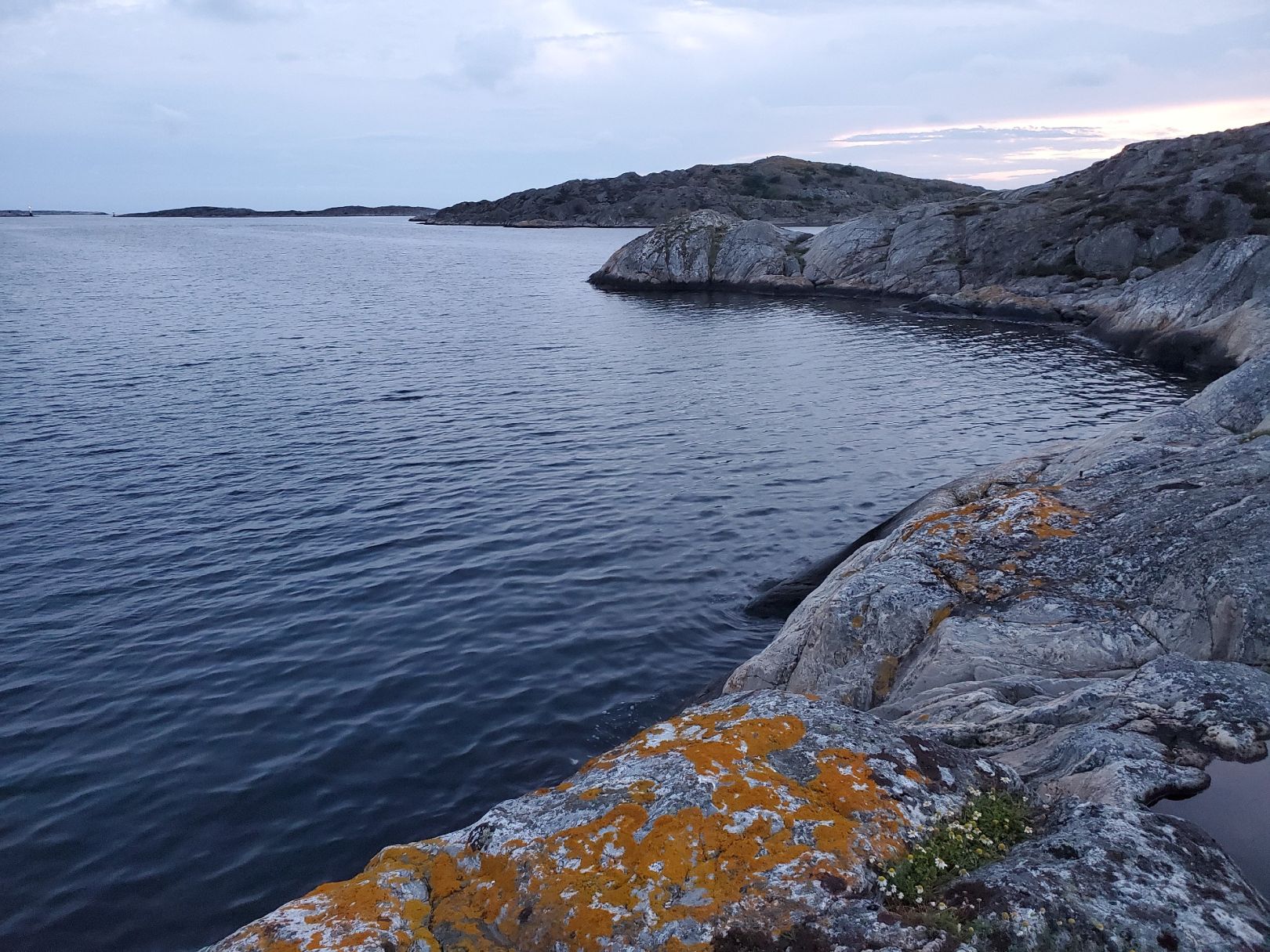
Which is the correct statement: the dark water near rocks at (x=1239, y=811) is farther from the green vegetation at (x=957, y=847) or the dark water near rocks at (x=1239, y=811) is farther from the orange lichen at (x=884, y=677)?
the orange lichen at (x=884, y=677)

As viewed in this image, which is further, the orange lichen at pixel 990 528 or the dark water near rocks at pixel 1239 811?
the orange lichen at pixel 990 528

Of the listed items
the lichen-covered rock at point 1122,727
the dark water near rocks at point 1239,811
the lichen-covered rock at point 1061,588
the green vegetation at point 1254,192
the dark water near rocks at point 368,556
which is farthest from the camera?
the green vegetation at point 1254,192

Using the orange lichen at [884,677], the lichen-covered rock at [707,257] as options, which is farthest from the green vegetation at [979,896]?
the lichen-covered rock at [707,257]

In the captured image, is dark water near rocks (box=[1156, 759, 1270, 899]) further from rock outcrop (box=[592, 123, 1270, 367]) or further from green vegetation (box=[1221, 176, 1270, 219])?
green vegetation (box=[1221, 176, 1270, 219])

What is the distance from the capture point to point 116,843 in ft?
38.2

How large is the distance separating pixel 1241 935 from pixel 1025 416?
33.3m

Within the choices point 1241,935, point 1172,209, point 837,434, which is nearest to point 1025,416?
point 837,434

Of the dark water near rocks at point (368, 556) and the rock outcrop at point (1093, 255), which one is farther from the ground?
the rock outcrop at point (1093, 255)

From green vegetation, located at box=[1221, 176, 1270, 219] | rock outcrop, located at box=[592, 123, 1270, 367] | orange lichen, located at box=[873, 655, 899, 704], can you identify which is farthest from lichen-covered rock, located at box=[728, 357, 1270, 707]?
green vegetation, located at box=[1221, 176, 1270, 219]

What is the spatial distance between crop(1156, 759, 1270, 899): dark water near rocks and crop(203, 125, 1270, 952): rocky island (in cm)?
17

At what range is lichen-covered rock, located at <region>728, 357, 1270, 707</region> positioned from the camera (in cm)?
1023

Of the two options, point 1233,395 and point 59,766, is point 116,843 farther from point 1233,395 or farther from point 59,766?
point 1233,395

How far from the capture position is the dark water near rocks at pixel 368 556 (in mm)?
12227

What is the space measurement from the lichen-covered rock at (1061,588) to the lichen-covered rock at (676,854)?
4.07 meters
